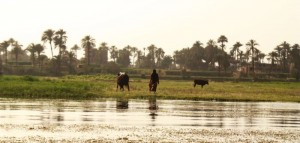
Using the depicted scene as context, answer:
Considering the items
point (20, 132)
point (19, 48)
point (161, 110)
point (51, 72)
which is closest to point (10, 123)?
point (20, 132)

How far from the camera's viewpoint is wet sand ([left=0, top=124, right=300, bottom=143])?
15.3 meters

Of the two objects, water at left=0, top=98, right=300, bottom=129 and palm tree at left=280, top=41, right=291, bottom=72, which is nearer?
water at left=0, top=98, right=300, bottom=129

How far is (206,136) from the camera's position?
53.8 feet

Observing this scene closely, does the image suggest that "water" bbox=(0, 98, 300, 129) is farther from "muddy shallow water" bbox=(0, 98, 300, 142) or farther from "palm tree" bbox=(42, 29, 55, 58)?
"palm tree" bbox=(42, 29, 55, 58)

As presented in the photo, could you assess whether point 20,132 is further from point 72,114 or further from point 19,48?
point 19,48

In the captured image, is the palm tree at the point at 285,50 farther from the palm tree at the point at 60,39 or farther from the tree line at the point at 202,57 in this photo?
the palm tree at the point at 60,39

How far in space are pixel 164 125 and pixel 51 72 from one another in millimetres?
114673

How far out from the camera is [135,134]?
1642 cm

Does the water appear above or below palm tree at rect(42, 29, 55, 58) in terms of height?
below

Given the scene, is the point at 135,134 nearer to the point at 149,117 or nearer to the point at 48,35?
the point at 149,117


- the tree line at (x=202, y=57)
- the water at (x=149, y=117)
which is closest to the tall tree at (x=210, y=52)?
the tree line at (x=202, y=57)

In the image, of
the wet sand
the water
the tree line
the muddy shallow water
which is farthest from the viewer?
the tree line

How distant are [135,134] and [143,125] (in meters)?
2.38

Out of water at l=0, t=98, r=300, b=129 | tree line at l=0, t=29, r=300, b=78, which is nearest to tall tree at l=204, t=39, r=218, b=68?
tree line at l=0, t=29, r=300, b=78
